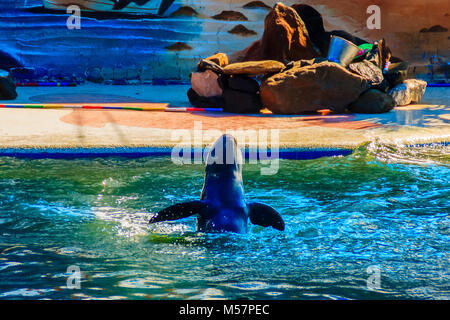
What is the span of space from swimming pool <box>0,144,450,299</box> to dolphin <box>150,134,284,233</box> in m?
0.09

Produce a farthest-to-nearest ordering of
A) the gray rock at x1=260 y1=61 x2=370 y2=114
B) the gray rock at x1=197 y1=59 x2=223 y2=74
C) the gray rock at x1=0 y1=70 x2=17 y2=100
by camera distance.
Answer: the gray rock at x1=0 y1=70 x2=17 y2=100, the gray rock at x1=197 y1=59 x2=223 y2=74, the gray rock at x1=260 y1=61 x2=370 y2=114

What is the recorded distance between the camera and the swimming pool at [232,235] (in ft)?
10.5

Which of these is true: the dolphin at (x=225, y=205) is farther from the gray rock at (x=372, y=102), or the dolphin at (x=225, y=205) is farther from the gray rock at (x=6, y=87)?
the gray rock at (x=6, y=87)

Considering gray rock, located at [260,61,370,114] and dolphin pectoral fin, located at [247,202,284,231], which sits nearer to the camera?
dolphin pectoral fin, located at [247,202,284,231]

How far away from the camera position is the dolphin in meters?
3.72

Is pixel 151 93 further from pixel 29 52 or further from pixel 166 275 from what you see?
pixel 166 275

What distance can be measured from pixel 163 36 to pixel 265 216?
13.1 meters

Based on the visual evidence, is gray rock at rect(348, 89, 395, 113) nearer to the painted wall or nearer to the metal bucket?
the metal bucket

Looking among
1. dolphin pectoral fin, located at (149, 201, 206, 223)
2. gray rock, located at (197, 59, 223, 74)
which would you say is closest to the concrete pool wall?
gray rock, located at (197, 59, 223, 74)

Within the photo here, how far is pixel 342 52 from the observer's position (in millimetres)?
10945

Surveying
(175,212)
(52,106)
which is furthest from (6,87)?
(175,212)

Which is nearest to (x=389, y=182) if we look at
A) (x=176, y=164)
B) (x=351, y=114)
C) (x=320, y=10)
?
(x=176, y=164)

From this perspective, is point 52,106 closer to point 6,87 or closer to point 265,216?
point 6,87

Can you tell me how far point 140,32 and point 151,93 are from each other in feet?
10.3
